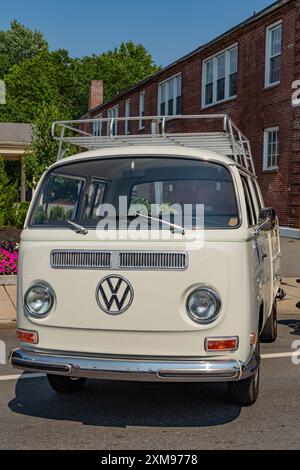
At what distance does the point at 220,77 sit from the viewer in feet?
76.0

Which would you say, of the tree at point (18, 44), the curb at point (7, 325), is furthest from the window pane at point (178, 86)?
the tree at point (18, 44)

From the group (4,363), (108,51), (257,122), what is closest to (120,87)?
(108,51)

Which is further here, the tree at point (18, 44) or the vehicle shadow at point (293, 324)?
the tree at point (18, 44)

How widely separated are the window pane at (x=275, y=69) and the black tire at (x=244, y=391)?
52.9 feet

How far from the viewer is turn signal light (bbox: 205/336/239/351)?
412 cm

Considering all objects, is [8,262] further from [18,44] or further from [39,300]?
[18,44]

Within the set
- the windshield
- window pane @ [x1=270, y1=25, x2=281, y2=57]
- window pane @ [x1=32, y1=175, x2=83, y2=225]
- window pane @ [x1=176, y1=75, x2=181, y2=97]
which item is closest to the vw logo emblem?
the windshield

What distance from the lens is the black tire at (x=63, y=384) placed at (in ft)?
16.9

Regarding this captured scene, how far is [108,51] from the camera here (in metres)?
66.9

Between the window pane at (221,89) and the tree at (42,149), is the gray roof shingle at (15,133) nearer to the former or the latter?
the tree at (42,149)

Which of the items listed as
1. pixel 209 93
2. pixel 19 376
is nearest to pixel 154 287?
pixel 19 376

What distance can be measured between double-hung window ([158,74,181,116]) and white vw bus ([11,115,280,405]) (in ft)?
75.2

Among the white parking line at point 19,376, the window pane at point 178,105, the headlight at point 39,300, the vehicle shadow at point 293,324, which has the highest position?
the window pane at point 178,105

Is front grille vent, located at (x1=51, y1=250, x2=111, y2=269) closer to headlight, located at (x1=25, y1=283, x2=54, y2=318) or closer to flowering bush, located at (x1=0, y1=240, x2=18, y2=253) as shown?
headlight, located at (x1=25, y1=283, x2=54, y2=318)
